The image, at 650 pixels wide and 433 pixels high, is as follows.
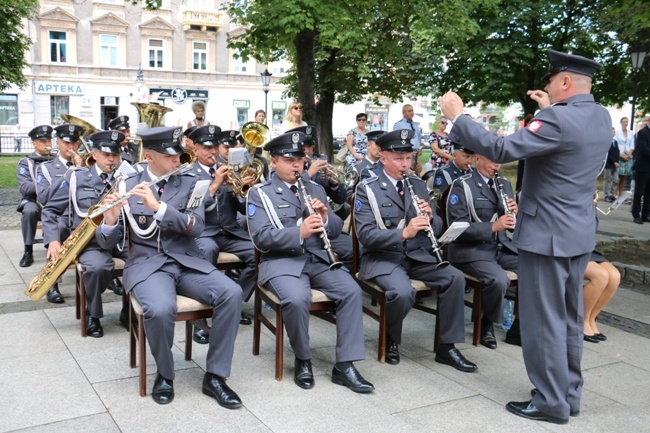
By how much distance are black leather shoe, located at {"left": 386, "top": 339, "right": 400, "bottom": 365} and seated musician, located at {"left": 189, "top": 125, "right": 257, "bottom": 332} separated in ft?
4.69

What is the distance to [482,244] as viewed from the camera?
5.46 metres

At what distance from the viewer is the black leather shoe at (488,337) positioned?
5.29 metres

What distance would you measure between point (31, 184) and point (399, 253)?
16.8 ft

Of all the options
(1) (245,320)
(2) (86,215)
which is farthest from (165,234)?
(1) (245,320)

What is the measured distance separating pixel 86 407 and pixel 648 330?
16.2ft

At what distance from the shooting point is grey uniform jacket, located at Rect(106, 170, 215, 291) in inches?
169

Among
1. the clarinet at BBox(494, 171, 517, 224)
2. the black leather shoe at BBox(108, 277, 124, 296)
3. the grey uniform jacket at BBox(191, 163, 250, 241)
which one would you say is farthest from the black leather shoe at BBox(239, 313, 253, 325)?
the clarinet at BBox(494, 171, 517, 224)

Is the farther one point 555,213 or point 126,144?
point 126,144

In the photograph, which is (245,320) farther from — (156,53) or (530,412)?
(156,53)

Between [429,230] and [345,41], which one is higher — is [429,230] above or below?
below

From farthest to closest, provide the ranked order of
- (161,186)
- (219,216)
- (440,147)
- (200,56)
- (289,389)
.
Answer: (200,56)
(440,147)
(219,216)
(161,186)
(289,389)

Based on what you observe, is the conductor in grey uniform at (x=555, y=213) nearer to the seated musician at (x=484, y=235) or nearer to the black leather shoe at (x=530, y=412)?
the black leather shoe at (x=530, y=412)

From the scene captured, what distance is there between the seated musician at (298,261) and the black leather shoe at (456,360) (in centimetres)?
78

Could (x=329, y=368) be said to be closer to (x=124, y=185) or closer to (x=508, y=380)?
(x=508, y=380)
